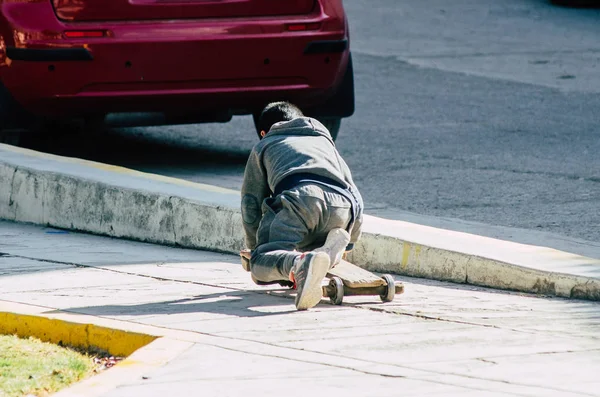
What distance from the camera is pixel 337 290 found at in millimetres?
5191

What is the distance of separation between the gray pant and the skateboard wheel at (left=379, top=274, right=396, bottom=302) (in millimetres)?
342

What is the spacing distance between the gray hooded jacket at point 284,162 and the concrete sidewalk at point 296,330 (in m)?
0.35

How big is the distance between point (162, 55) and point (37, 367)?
→ 350 centimetres

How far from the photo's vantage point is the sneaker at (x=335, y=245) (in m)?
5.26

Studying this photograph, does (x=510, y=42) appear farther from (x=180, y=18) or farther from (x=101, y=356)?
(x=101, y=356)

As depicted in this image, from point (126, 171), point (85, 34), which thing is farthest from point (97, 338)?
point (85, 34)

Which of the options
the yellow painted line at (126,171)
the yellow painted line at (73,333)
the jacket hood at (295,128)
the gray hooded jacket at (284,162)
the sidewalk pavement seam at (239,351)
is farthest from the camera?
the yellow painted line at (126,171)

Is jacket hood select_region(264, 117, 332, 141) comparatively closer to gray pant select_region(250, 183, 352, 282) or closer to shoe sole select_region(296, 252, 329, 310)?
gray pant select_region(250, 183, 352, 282)

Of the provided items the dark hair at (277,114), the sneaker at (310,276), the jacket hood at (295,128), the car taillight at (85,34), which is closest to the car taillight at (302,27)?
the car taillight at (85,34)

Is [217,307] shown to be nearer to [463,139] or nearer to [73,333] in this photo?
[73,333]

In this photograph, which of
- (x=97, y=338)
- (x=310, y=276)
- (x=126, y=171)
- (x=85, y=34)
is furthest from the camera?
(x=85, y=34)

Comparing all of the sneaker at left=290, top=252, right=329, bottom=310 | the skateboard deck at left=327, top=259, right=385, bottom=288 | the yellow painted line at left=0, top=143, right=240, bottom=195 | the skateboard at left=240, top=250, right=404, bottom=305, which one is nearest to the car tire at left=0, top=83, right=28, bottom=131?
the yellow painted line at left=0, top=143, right=240, bottom=195

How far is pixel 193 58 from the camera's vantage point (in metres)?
7.64

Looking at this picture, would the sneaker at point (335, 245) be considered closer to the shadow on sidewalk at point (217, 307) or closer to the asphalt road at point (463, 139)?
the shadow on sidewalk at point (217, 307)
